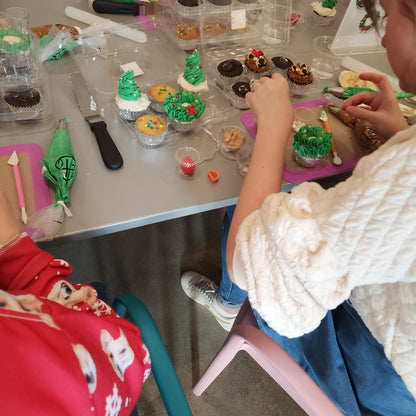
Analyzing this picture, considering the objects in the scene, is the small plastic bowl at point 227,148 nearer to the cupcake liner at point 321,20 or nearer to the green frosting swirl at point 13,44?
the green frosting swirl at point 13,44

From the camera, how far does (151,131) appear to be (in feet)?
2.98

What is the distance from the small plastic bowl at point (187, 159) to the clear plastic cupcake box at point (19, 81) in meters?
0.35

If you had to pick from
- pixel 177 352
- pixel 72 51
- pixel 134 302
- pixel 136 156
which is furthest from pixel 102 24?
pixel 177 352

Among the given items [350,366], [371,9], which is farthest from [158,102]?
[350,366]

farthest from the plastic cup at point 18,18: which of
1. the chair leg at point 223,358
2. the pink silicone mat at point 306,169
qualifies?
the chair leg at point 223,358

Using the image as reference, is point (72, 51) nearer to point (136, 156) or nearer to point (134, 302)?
point (136, 156)

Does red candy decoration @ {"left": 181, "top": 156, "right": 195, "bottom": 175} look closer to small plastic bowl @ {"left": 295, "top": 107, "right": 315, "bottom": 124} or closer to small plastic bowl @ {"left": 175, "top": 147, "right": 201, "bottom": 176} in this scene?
small plastic bowl @ {"left": 175, "top": 147, "right": 201, "bottom": 176}

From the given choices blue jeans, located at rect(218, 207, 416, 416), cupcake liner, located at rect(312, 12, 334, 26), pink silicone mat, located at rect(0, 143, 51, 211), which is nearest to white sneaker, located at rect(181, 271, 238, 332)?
blue jeans, located at rect(218, 207, 416, 416)

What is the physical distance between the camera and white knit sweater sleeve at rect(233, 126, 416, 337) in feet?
1.53

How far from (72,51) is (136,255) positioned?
0.88 m

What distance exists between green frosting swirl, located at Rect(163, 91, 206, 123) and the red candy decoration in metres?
0.12

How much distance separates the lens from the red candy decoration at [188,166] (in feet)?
2.81

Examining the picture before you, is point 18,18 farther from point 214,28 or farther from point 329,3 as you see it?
point 329,3

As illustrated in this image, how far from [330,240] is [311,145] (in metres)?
0.43
